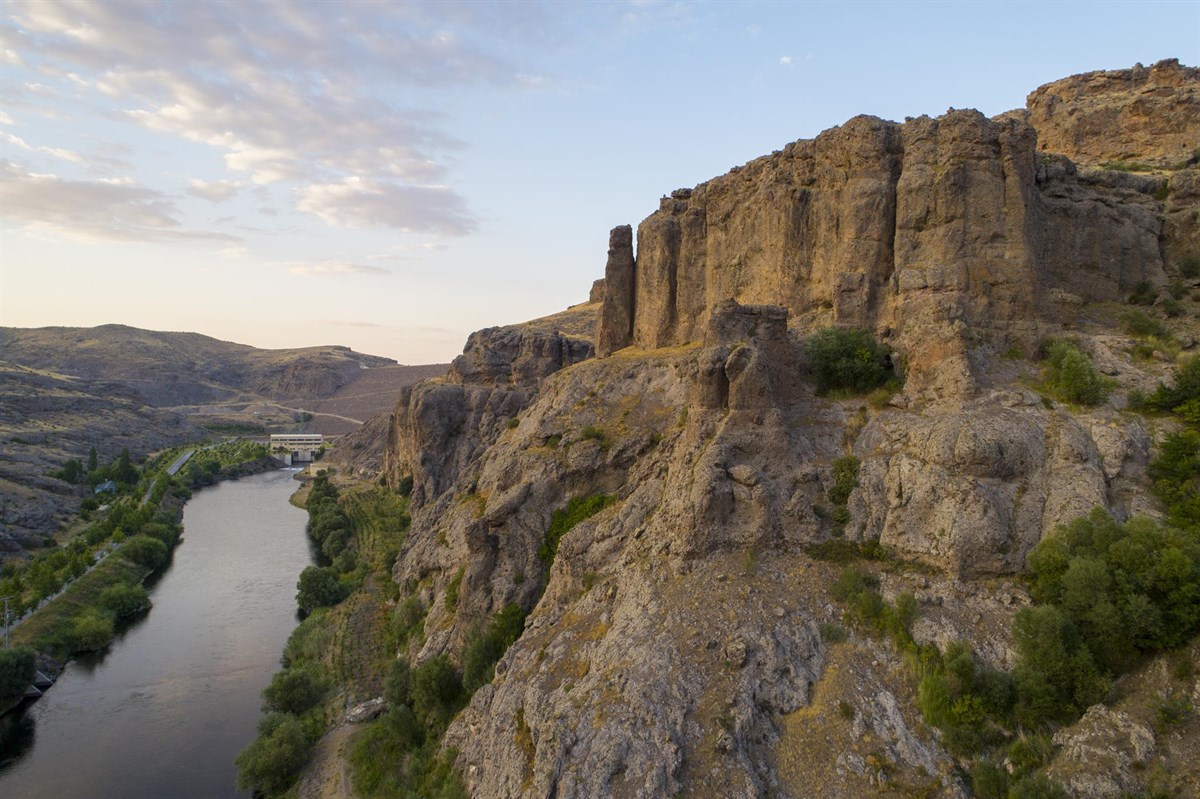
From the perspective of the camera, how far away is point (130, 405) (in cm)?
15688

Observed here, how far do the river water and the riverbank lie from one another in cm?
117

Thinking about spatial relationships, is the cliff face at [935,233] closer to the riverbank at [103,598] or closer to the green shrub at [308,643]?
the green shrub at [308,643]

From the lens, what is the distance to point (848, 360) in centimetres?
3059

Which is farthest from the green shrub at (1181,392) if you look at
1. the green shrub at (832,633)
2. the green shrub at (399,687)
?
the green shrub at (399,687)

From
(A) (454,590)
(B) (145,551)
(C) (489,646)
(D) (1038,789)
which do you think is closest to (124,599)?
(B) (145,551)

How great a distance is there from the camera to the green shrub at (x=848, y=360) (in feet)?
100

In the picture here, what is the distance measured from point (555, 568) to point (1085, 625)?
19.3 metres

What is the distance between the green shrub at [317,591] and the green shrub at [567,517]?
88.0ft

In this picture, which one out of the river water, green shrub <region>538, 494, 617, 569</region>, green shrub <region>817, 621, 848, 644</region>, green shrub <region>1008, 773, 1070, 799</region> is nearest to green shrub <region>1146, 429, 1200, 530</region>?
green shrub <region>1008, 773, 1070, 799</region>

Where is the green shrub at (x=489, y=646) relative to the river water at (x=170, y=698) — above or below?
above

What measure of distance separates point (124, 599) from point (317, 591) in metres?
15.9

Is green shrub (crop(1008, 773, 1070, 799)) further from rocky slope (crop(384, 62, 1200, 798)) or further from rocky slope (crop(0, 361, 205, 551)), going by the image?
rocky slope (crop(0, 361, 205, 551))

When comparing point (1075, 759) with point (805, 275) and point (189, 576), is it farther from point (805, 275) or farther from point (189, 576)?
point (189, 576)

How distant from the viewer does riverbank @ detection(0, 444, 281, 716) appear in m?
46.4
